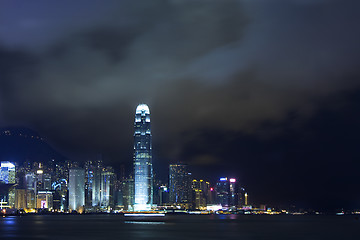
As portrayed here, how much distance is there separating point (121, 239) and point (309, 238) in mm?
35006

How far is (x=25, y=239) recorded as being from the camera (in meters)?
98.6

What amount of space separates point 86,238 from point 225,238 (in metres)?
26.2

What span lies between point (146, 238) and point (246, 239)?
18630mm

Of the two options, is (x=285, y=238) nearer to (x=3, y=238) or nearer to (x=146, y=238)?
(x=146, y=238)

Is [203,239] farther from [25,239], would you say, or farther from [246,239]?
[25,239]

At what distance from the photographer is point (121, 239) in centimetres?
9331

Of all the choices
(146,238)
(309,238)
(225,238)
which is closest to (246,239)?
(225,238)

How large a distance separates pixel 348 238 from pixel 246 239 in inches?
793

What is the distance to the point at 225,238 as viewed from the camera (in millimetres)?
98875

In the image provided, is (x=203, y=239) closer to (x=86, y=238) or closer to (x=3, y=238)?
(x=86, y=238)

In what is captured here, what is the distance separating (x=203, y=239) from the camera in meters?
96.6

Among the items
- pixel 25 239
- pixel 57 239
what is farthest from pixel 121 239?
pixel 25 239

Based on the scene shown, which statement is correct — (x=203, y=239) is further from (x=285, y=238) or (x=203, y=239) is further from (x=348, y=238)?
(x=348, y=238)

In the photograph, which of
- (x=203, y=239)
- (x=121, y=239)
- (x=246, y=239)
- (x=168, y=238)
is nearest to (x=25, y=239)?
(x=121, y=239)
